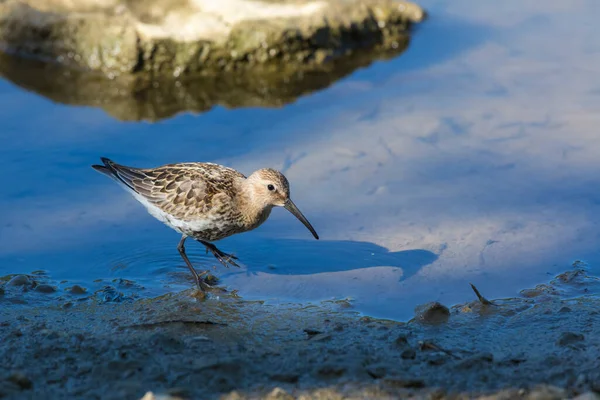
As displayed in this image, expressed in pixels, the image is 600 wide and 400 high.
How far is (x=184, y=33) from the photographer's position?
10.5 m

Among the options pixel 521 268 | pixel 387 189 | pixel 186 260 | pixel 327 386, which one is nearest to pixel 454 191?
pixel 387 189

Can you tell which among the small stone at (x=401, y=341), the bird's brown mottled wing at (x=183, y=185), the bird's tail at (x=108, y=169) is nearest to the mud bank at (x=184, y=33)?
the bird's tail at (x=108, y=169)

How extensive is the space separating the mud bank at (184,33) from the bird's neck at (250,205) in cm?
392

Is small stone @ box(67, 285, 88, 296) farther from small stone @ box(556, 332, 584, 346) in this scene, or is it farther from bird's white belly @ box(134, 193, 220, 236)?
small stone @ box(556, 332, 584, 346)

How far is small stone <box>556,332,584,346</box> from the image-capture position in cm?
545

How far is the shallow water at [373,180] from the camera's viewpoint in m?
6.96

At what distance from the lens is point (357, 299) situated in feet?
21.5

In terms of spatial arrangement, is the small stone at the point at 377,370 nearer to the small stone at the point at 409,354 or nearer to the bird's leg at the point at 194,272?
the small stone at the point at 409,354

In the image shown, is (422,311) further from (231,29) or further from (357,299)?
(231,29)

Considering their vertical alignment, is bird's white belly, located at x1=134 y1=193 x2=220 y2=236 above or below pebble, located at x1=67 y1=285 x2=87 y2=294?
above

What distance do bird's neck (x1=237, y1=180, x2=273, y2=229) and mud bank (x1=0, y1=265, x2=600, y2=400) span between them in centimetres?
82

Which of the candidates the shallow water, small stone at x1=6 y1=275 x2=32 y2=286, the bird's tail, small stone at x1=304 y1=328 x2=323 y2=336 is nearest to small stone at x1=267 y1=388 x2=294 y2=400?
small stone at x1=304 y1=328 x2=323 y2=336

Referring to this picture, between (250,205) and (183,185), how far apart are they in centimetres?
64

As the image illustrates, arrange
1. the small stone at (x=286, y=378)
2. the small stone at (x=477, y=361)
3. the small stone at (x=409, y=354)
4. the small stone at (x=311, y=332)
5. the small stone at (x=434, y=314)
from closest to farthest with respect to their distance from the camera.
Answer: the small stone at (x=286, y=378)
the small stone at (x=477, y=361)
the small stone at (x=409, y=354)
the small stone at (x=311, y=332)
the small stone at (x=434, y=314)
